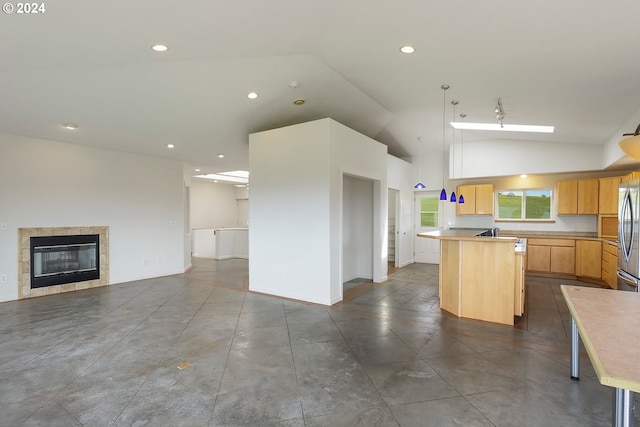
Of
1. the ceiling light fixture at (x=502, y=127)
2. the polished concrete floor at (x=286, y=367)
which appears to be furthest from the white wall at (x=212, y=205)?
the ceiling light fixture at (x=502, y=127)

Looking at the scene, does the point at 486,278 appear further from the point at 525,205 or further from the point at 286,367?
the point at 525,205

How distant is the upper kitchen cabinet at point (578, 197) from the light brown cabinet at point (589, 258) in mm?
705

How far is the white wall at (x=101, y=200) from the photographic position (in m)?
5.46

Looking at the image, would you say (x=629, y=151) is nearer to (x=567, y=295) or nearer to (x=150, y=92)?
(x=567, y=295)

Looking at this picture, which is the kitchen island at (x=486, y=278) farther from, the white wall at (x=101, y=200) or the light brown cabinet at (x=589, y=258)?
the white wall at (x=101, y=200)

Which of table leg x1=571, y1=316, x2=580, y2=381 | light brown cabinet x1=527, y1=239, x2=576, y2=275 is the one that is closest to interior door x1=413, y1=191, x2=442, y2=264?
light brown cabinet x1=527, y1=239, x2=576, y2=275

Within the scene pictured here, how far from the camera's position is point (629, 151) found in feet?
7.50

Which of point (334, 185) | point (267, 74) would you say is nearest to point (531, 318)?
point (334, 185)

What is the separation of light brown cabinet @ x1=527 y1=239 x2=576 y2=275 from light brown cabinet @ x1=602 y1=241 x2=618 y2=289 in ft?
1.94

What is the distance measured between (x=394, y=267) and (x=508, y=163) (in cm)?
362

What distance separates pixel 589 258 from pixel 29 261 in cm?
1074

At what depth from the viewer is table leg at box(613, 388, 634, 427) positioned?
123cm

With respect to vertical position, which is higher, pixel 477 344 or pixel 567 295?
pixel 567 295

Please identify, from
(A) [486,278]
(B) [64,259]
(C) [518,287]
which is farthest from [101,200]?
(C) [518,287]
